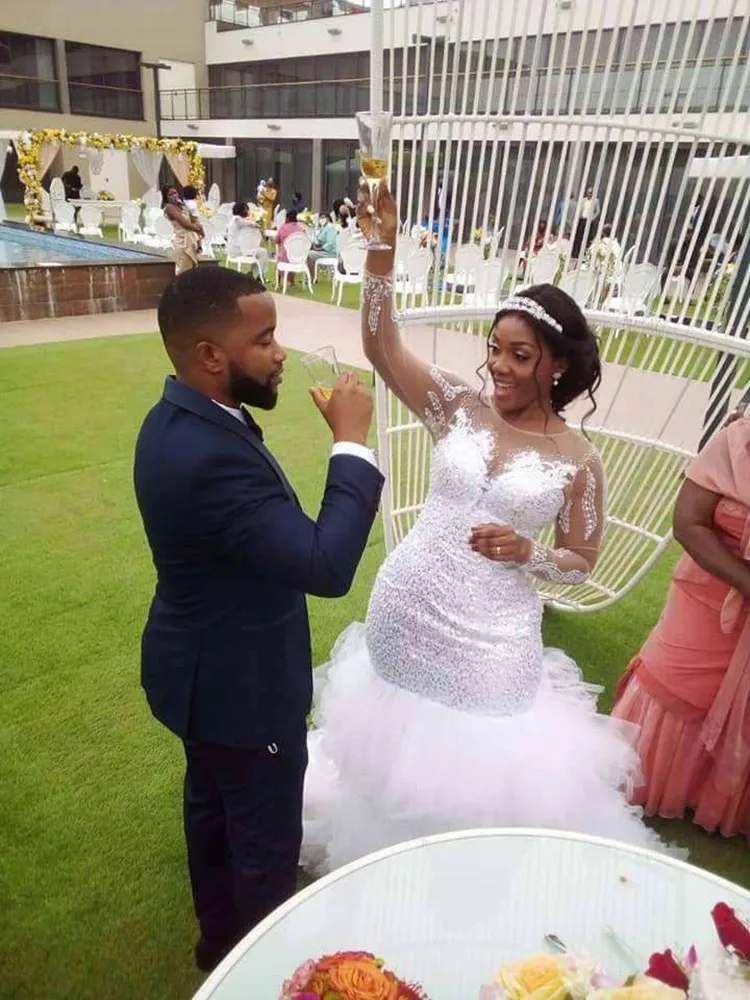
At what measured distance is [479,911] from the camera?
1.27m

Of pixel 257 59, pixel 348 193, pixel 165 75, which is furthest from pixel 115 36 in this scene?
pixel 348 193

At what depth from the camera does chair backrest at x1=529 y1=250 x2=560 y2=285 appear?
2.30 meters

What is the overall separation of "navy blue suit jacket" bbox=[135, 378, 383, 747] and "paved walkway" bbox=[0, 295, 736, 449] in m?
1.25

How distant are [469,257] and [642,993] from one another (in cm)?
212

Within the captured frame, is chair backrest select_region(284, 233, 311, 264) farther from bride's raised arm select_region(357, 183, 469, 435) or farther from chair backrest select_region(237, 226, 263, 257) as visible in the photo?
bride's raised arm select_region(357, 183, 469, 435)

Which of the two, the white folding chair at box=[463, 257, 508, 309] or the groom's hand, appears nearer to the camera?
the groom's hand

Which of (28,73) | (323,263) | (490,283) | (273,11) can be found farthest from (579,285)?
(273,11)

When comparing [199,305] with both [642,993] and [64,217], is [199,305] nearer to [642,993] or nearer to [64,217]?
[642,993]

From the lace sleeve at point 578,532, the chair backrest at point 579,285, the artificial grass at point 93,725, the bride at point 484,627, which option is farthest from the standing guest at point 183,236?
the lace sleeve at point 578,532

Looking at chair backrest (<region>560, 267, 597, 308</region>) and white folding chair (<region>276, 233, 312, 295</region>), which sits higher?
chair backrest (<region>560, 267, 597, 308</region>)

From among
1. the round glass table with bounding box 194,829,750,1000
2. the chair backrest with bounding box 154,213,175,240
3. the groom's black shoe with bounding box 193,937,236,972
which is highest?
the round glass table with bounding box 194,829,750,1000

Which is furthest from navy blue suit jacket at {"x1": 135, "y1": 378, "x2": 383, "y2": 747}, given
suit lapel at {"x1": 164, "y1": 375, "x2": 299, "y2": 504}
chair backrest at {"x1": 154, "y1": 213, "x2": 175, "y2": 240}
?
chair backrest at {"x1": 154, "y1": 213, "x2": 175, "y2": 240}

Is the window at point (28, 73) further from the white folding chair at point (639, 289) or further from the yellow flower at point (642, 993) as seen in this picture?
the yellow flower at point (642, 993)

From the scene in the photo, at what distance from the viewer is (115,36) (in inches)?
863
